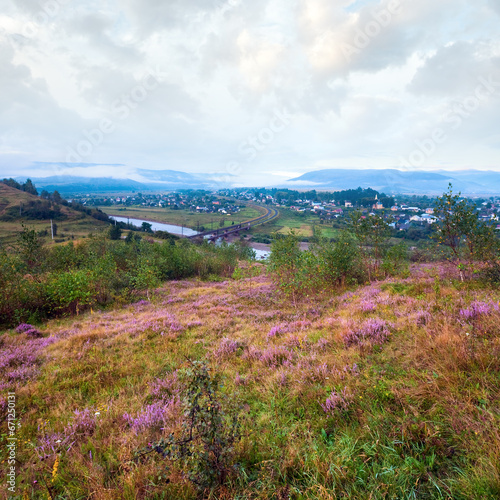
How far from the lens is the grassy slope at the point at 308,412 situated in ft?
9.69

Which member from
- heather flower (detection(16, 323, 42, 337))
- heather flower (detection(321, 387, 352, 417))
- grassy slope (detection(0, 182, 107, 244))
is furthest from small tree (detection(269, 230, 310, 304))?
grassy slope (detection(0, 182, 107, 244))

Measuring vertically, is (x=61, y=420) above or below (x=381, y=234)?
below

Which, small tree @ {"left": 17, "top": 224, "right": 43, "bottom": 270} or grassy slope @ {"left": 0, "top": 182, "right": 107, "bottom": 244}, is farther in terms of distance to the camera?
grassy slope @ {"left": 0, "top": 182, "right": 107, "bottom": 244}

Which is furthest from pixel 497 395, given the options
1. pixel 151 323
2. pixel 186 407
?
pixel 151 323

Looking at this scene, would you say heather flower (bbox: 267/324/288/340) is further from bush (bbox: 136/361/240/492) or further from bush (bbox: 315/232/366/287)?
bush (bbox: 315/232/366/287)

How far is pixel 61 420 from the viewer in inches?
193

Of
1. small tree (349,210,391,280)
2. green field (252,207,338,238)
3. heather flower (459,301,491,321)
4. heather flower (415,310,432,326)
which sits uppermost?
small tree (349,210,391,280)

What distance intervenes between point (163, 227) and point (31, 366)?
158929mm

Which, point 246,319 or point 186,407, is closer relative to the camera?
point 186,407

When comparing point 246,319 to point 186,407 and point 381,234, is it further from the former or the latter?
point 381,234

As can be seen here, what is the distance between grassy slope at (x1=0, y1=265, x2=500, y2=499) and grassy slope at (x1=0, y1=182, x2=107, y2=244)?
12188cm

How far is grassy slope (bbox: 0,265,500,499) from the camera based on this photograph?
2.95m

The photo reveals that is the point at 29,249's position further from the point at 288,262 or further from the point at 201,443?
the point at 201,443

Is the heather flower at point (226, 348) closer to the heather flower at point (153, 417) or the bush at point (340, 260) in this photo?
the heather flower at point (153, 417)
